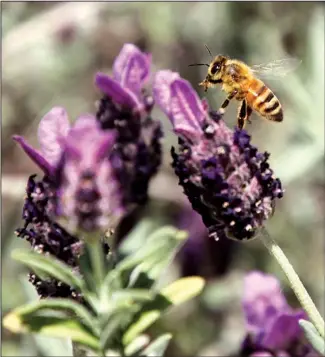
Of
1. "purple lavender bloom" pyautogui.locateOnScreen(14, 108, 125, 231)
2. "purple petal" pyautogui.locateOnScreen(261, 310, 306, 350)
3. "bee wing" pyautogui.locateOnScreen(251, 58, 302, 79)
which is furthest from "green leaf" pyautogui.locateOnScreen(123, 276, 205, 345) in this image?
"bee wing" pyautogui.locateOnScreen(251, 58, 302, 79)

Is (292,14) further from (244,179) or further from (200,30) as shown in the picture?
(244,179)

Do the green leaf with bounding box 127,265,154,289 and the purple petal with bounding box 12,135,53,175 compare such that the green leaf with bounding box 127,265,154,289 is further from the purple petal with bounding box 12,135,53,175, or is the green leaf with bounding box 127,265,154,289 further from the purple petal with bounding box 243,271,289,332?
the purple petal with bounding box 243,271,289,332

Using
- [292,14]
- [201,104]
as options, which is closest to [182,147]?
[201,104]

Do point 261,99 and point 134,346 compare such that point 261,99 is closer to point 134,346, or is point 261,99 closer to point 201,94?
point 134,346

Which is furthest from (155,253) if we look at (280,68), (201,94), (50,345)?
(201,94)

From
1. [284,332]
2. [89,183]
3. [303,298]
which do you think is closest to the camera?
[89,183]

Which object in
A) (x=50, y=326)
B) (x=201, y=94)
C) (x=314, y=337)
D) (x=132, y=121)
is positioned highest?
(x=201, y=94)

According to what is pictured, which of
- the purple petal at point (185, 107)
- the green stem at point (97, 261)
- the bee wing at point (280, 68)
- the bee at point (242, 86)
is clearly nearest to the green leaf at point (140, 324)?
the green stem at point (97, 261)
